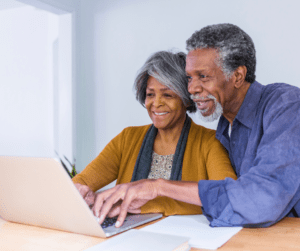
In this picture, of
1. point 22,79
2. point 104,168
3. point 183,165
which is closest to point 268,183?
point 183,165

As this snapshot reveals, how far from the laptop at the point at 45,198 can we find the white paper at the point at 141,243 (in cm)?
8

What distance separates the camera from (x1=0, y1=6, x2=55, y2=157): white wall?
5.49 m

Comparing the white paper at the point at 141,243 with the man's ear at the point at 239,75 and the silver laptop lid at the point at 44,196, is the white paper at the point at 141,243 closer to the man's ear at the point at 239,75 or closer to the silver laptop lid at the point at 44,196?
the silver laptop lid at the point at 44,196

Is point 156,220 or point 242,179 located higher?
point 242,179

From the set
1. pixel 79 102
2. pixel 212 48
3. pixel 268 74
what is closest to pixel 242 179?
pixel 212 48

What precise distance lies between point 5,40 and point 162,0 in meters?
3.67

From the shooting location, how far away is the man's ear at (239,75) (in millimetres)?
1523

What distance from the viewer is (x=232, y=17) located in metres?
2.96

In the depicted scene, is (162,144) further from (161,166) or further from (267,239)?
(267,239)

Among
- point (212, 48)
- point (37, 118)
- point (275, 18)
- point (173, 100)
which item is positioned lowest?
point (37, 118)

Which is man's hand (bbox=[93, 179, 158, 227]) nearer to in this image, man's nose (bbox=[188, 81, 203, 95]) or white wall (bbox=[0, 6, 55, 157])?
man's nose (bbox=[188, 81, 203, 95])

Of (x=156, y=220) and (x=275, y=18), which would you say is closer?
(x=156, y=220)

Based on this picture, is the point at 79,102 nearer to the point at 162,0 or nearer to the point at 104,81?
the point at 104,81

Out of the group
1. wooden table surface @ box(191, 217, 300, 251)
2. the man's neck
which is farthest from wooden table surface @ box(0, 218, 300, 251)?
the man's neck
